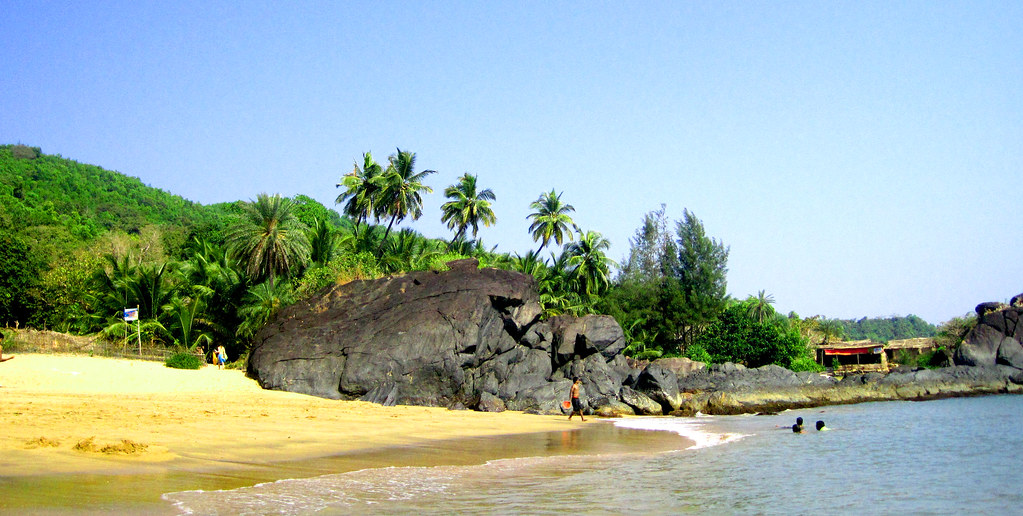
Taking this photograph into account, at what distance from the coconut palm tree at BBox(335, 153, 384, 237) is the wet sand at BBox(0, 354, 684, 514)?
1910 cm


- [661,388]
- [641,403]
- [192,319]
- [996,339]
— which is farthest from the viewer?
[996,339]

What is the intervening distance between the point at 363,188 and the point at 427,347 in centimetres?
2077

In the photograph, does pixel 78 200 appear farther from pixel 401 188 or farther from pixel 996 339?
pixel 996 339

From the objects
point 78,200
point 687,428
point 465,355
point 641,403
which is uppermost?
point 78,200

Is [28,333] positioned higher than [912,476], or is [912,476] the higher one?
[28,333]

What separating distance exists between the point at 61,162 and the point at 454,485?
119025 millimetres

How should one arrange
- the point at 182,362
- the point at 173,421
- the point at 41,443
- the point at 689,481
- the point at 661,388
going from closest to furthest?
the point at 41,443, the point at 689,481, the point at 173,421, the point at 182,362, the point at 661,388

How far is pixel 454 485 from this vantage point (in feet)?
34.3

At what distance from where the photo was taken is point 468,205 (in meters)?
50.4

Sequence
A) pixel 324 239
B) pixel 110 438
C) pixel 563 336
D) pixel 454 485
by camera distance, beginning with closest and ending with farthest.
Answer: pixel 454 485 → pixel 110 438 → pixel 563 336 → pixel 324 239

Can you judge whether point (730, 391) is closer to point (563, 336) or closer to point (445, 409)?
point (563, 336)

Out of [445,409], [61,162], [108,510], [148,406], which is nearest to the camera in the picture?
[108,510]

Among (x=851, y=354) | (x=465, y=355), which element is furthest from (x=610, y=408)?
(x=851, y=354)

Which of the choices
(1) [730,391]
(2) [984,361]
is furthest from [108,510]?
(2) [984,361]
